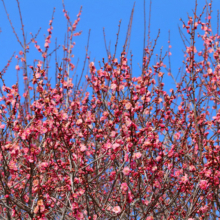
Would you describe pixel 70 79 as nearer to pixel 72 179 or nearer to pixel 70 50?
pixel 70 50

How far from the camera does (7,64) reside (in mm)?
7402

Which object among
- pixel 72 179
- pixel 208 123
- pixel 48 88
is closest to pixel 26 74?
pixel 48 88

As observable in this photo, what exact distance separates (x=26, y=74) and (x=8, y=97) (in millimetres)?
2035

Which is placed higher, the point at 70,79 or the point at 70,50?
the point at 70,50

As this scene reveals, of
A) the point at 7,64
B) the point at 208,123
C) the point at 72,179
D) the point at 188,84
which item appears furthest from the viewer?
the point at 7,64

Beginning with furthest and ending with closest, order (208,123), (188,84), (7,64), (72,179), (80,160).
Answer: (7,64) → (188,84) → (208,123) → (80,160) → (72,179)

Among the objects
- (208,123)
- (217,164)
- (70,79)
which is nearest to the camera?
(217,164)

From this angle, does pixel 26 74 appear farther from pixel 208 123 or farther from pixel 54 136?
pixel 208 123

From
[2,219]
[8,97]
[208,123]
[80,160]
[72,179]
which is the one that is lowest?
[2,219]

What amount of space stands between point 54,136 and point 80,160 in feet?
1.86

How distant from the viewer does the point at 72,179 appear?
12.7ft

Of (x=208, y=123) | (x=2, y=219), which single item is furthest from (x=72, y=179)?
(x=208, y=123)

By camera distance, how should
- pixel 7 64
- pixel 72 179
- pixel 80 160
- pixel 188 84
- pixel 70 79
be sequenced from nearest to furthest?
pixel 72 179 → pixel 80 160 → pixel 188 84 → pixel 70 79 → pixel 7 64

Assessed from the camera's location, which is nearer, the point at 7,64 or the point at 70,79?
the point at 70,79
